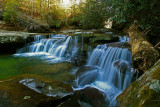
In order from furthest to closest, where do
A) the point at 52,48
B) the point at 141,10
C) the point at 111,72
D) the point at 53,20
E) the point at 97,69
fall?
the point at 53,20
the point at 52,48
the point at 97,69
the point at 111,72
the point at 141,10

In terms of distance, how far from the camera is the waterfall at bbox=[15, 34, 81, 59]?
886cm

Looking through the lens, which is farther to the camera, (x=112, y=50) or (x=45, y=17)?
(x=45, y=17)

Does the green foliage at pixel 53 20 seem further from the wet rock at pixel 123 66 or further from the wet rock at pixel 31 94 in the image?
the wet rock at pixel 31 94

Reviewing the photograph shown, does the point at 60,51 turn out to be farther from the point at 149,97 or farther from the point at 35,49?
the point at 149,97

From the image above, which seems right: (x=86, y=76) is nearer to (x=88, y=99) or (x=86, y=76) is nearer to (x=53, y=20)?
(x=88, y=99)

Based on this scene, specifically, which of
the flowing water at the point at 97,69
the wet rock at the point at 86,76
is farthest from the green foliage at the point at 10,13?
the wet rock at the point at 86,76

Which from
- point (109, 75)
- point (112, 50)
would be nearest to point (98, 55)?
point (112, 50)

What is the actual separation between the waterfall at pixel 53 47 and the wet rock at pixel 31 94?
5.50m

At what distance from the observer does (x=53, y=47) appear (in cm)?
1005

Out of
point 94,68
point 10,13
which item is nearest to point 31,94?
point 94,68

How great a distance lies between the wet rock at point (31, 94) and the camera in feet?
7.20

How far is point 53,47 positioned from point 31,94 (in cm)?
781

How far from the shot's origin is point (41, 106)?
224 centimetres

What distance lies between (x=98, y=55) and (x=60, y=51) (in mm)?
3689
